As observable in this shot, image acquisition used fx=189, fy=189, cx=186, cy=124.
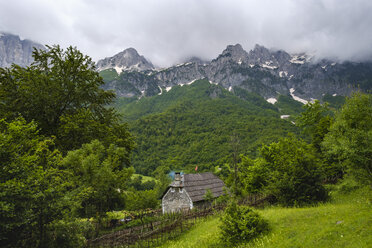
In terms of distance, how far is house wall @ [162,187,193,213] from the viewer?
94.0 ft

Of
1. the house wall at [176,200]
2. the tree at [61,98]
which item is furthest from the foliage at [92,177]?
the house wall at [176,200]

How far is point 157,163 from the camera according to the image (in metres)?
108

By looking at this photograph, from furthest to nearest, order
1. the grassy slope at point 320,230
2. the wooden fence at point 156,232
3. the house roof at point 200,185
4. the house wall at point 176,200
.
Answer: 1. the house roof at point 200,185
2. the house wall at point 176,200
3. the wooden fence at point 156,232
4. the grassy slope at point 320,230

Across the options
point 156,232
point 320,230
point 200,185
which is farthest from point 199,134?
point 320,230

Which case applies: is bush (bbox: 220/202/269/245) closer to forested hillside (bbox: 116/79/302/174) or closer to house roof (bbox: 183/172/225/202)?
house roof (bbox: 183/172/225/202)

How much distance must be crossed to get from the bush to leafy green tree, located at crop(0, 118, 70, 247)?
8.14 meters

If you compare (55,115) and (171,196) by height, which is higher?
(55,115)

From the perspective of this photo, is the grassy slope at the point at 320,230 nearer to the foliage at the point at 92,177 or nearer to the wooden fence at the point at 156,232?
the wooden fence at the point at 156,232

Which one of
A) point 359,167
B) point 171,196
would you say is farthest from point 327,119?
point 171,196

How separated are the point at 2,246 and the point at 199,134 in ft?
389

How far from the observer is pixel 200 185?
31531 mm

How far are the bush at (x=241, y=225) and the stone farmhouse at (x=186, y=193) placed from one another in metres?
18.2

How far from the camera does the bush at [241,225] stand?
996cm

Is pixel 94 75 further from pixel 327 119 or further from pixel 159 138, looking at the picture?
pixel 159 138
